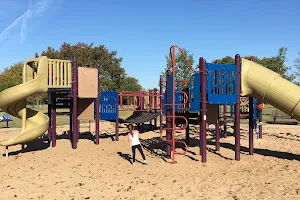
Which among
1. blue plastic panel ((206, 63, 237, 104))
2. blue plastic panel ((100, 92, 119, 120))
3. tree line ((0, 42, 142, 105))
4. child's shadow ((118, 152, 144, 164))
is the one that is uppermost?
tree line ((0, 42, 142, 105))

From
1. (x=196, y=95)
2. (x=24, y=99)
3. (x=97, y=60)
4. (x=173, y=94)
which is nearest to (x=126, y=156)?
(x=173, y=94)

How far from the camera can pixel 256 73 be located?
387 inches

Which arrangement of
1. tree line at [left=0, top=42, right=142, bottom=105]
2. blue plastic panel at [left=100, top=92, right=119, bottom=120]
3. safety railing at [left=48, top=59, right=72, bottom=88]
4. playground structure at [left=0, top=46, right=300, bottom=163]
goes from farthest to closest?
tree line at [left=0, top=42, right=142, bottom=105] < blue plastic panel at [left=100, top=92, right=119, bottom=120] < safety railing at [left=48, top=59, right=72, bottom=88] < playground structure at [left=0, top=46, right=300, bottom=163]

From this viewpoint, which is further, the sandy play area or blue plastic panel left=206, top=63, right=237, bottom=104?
blue plastic panel left=206, top=63, right=237, bottom=104

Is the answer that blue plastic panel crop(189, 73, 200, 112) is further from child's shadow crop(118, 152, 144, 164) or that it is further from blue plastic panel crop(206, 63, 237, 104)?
child's shadow crop(118, 152, 144, 164)

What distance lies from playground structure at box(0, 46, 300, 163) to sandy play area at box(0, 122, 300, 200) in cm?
69

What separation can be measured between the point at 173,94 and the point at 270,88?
3051 mm

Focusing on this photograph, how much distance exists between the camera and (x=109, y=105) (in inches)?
596

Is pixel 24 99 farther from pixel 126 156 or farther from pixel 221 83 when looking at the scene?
pixel 221 83

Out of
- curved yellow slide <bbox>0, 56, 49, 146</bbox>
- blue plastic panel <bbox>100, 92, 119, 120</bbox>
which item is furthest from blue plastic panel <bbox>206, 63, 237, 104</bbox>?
blue plastic panel <bbox>100, 92, 119, 120</bbox>

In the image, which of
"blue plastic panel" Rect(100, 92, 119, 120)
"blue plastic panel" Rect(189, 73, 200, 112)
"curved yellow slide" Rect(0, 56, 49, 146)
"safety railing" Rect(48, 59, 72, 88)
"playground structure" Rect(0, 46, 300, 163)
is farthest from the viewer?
"blue plastic panel" Rect(100, 92, 119, 120)

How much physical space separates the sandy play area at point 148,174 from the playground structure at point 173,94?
687 millimetres

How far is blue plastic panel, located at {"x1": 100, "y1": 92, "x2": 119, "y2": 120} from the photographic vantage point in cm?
1503

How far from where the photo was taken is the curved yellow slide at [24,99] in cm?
1113
